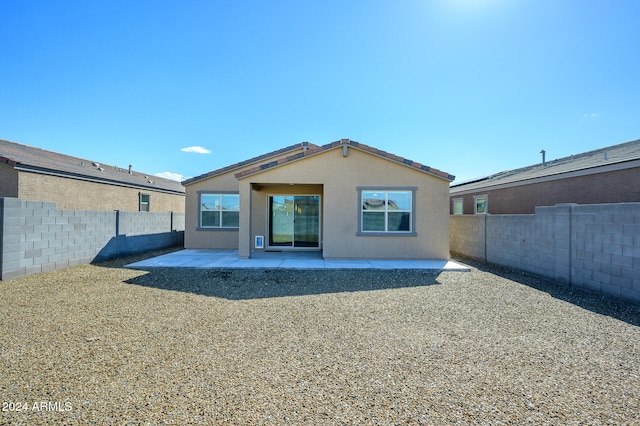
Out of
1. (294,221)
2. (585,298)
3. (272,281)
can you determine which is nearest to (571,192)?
(585,298)

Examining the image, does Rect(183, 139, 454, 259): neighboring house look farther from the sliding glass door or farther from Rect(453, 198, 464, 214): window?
Rect(453, 198, 464, 214): window

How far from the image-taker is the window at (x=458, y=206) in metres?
18.8

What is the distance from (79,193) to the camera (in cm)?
1343

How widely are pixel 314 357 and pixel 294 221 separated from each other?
8.98 m

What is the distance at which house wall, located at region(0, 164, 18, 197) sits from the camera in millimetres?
10969

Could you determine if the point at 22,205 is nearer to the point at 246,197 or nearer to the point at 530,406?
the point at 246,197

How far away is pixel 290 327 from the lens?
14.0 feet

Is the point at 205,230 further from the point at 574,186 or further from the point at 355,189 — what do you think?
the point at 574,186

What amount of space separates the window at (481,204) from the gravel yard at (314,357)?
11.1m

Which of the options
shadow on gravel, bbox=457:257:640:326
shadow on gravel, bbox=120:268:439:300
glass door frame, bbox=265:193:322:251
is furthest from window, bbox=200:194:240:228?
shadow on gravel, bbox=457:257:640:326

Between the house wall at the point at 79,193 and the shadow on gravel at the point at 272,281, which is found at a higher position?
the house wall at the point at 79,193

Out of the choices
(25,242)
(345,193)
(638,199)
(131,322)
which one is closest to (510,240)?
(638,199)

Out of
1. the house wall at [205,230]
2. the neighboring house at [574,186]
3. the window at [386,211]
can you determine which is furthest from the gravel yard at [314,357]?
the neighboring house at [574,186]

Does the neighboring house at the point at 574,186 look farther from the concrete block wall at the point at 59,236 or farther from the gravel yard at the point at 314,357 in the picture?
the concrete block wall at the point at 59,236
